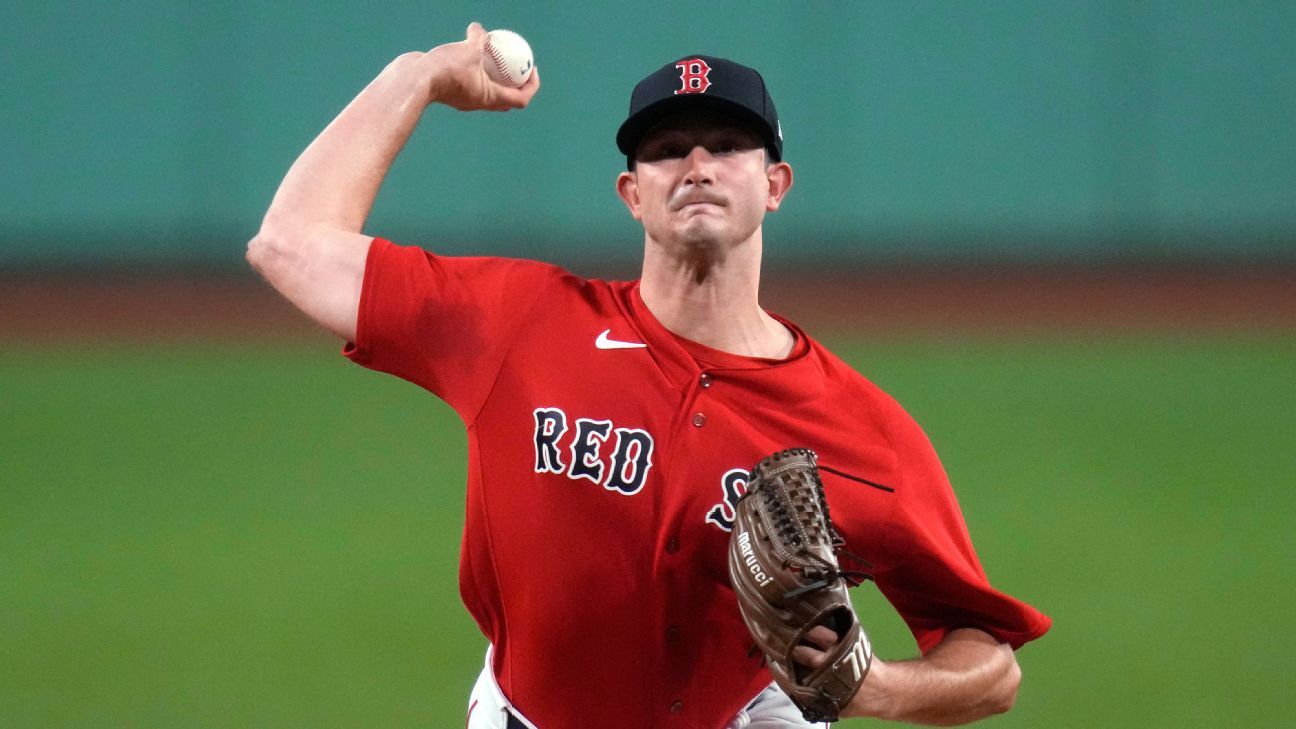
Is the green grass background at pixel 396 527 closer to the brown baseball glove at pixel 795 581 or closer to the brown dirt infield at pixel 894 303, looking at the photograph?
the brown dirt infield at pixel 894 303

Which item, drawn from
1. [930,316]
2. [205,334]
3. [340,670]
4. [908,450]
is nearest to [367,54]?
[205,334]

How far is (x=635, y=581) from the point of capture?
9.61 feet

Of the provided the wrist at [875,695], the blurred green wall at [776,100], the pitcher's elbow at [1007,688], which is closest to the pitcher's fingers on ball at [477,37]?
the wrist at [875,695]

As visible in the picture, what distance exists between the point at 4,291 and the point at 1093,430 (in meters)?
9.11

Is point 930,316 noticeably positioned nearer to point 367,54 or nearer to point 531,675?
point 367,54

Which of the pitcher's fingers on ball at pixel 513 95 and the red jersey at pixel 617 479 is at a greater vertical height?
the pitcher's fingers on ball at pixel 513 95

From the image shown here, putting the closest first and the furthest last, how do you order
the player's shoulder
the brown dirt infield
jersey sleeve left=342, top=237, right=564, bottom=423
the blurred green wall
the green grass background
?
jersey sleeve left=342, top=237, right=564, bottom=423 < the player's shoulder < the green grass background < the brown dirt infield < the blurred green wall

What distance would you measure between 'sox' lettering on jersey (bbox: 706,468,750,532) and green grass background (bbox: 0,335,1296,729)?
2858 millimetres

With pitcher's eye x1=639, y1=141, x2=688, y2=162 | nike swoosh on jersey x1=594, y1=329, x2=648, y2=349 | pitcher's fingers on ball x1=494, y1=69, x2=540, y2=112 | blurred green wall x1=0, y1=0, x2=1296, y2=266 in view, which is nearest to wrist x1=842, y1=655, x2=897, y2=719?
nike swoosh on jersey x1=594, y1=329, x2=648, y2=349

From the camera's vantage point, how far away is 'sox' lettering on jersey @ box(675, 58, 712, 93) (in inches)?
120

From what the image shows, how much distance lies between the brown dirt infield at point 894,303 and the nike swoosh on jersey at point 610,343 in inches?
341

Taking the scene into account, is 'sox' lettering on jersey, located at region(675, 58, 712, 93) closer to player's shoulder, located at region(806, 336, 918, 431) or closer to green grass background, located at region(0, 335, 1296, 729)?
player's shoulder, located at region(806, 336, 918, 431)

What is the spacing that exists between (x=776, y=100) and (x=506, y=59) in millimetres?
10751

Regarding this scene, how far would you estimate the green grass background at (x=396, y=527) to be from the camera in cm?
573
